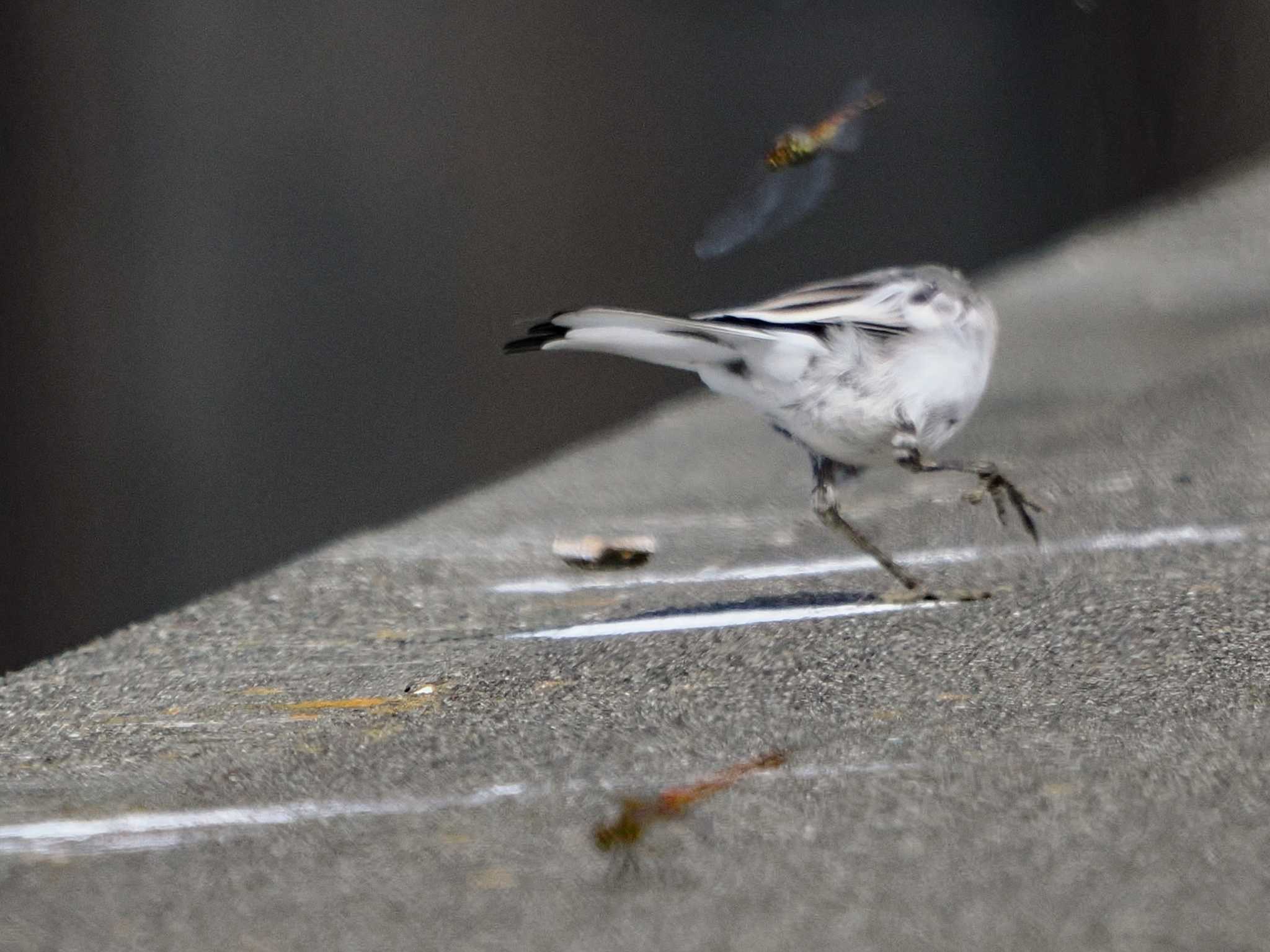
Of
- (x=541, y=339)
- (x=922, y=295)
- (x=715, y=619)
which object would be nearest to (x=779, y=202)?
(x=922, y=295)

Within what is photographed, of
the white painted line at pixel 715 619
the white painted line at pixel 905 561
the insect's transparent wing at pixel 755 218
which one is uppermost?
the insect's transparent wing at pixel 755 218

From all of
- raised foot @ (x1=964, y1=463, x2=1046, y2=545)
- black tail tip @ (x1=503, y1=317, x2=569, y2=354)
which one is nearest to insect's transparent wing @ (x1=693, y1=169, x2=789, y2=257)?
black tail tip @ (x1=503, y1=317, x2=569, y2=354)

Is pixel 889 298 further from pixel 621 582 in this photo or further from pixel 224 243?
pixel 224 243

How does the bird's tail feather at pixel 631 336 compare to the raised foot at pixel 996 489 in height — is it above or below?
above

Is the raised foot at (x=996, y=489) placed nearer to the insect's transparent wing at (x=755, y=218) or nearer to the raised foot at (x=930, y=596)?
the raised foot at (x=930, y=596)

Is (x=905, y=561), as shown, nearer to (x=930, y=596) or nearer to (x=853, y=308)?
(x=930, y=596)

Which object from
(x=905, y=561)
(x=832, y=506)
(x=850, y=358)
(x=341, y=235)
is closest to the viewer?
(x=850, y=358)

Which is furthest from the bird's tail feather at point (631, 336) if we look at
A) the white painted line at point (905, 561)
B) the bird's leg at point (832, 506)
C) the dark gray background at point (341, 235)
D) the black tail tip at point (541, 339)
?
the dark gray background at point (341, 235)
